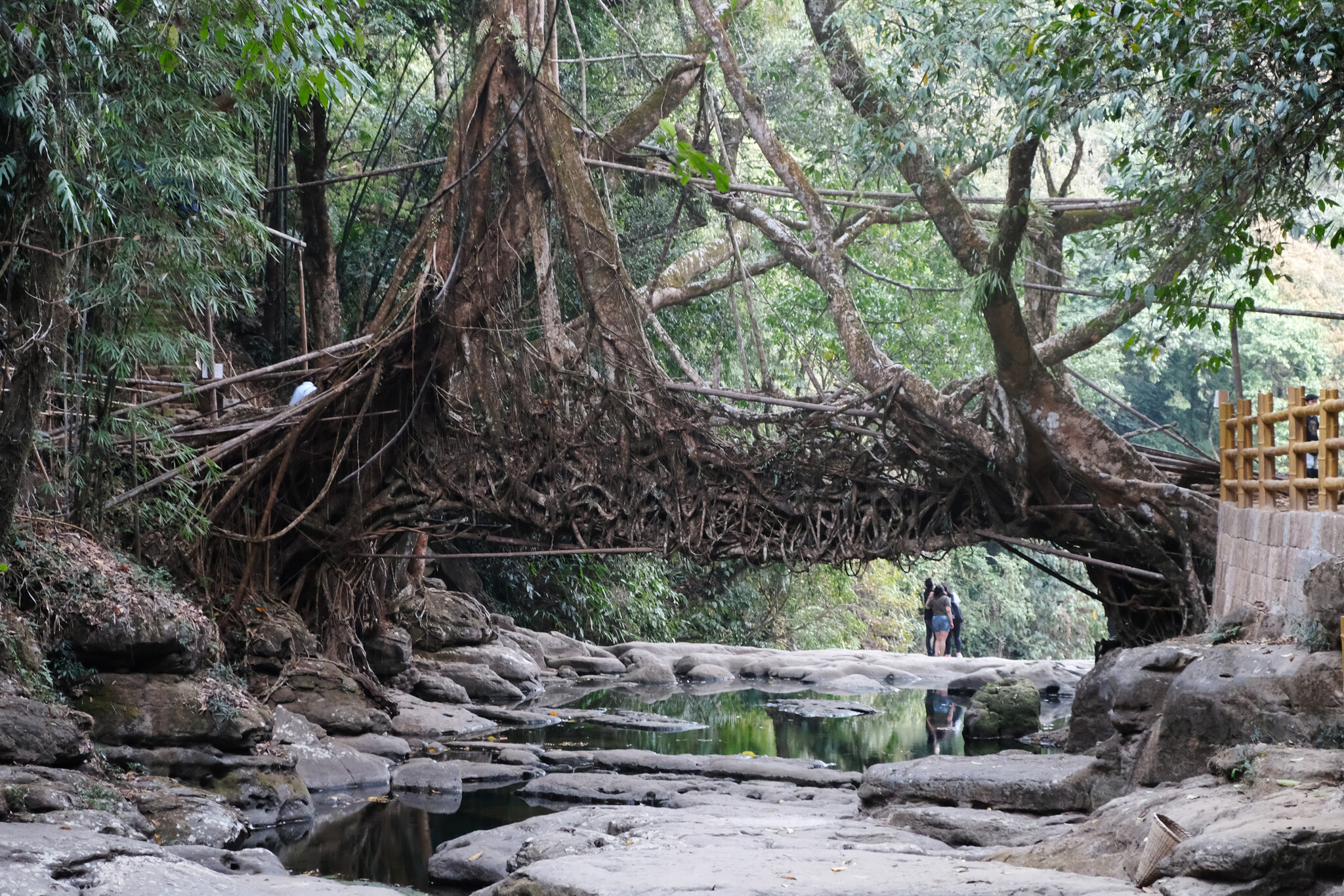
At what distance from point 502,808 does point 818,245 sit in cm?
533

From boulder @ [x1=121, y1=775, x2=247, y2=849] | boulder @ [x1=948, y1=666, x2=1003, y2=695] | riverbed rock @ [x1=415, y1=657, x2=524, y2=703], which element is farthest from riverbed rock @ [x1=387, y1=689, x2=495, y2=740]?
boulder @ [x1=948, y1=666, x2=1003, y2=695]

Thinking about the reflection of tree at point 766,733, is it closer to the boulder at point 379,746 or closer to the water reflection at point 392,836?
the boulder at point 379,746

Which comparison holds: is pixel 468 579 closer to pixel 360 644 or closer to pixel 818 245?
pixel 360 644

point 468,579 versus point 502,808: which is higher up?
point 468,579

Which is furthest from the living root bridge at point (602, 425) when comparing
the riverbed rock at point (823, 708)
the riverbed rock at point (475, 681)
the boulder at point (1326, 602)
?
the riverbed rock at point (823, 708)

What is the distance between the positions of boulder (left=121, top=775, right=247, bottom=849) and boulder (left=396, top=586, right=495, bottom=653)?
5.73 m

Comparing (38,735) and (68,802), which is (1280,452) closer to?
(68,802)

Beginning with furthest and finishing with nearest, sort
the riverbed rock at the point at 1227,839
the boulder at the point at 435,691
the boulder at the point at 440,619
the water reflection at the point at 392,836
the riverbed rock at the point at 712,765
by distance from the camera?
the boulder at the point at 440,619, the boulder at the point at 435,691, the riverbed rock at the point at 712,765, the water reflection at the point at 392,836, the riverbed rock at the point at 1227,839

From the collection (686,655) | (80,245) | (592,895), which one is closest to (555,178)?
(80,245)

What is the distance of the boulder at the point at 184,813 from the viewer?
6402 mm

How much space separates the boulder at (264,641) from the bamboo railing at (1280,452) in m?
7.66

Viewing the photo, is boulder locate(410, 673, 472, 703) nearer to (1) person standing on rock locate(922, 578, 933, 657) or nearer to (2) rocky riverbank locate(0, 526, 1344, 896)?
(2) rocky riverbank locate(0, 526, 1344, 896)

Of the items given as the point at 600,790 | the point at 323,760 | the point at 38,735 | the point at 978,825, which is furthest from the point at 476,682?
the point at 978,825

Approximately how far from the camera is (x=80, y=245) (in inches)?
228
